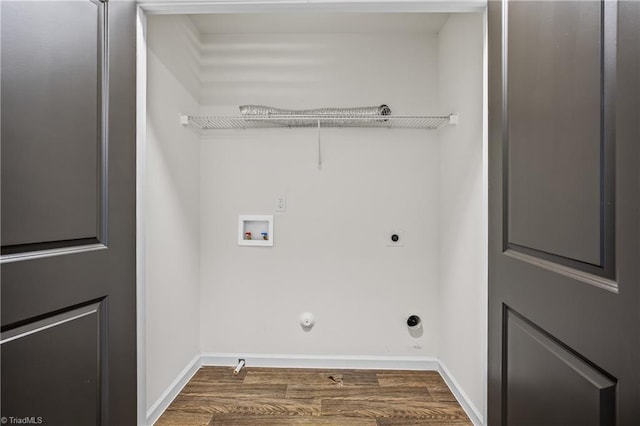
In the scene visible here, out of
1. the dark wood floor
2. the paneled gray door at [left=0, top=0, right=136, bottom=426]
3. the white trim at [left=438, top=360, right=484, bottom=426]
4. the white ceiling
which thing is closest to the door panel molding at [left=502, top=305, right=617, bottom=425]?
the white trim at [left=438, top=360, right=484, bottom=426]

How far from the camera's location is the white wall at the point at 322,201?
7.47 ft

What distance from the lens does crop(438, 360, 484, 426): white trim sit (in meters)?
1.65

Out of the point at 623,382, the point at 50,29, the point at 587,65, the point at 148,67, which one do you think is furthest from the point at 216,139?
the point at 623,382

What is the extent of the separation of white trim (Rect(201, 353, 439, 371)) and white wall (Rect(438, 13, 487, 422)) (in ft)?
0.64

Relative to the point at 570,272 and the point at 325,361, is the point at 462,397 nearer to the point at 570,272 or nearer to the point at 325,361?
the point at 325,361

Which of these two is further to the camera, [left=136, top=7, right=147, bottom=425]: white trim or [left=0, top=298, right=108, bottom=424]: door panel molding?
[left=136, top=7, right=147, bottom=425]: white trim

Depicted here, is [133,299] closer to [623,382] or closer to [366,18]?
[623,382]

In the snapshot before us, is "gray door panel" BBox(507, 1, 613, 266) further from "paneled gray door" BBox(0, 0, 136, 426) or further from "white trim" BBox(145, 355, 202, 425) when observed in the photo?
"white trim" BBox(145, 355, 202, 425)

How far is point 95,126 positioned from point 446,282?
2.10 meters

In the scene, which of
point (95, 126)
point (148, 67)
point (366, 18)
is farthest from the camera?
point (366, 18)

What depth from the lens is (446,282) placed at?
6.97 ft

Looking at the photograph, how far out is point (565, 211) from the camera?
818mm

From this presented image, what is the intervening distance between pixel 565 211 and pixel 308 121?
1.69 metres

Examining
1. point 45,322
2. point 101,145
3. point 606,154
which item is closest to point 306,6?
point 101,145
